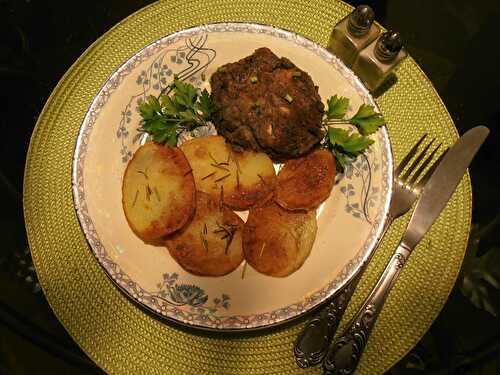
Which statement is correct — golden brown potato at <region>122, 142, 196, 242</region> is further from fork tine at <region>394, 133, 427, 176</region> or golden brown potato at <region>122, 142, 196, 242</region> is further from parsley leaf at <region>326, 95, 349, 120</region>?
fork tine at <region>394, 133, 427, 176</region>

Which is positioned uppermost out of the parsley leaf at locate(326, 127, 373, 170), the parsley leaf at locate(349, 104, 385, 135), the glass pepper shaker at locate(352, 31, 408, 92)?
the glass pepper shaker at locate(352, 31, 408, 92)

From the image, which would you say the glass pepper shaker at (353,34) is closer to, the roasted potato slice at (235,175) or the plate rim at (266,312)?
the plate rim at (266,312)

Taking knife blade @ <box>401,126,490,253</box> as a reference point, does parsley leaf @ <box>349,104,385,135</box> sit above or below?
above

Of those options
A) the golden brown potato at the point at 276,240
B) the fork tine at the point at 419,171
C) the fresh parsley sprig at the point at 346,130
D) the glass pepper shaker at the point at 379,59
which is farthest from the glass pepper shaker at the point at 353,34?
the golden brown potato at the point at 276,240

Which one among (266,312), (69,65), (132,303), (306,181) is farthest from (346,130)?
(69,65)

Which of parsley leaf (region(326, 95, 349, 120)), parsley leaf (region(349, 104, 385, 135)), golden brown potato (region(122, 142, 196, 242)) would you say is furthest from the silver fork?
golden brown potato (region(122, 142, 196, 242))

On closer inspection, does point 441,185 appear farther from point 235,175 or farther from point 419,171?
point 235,175
